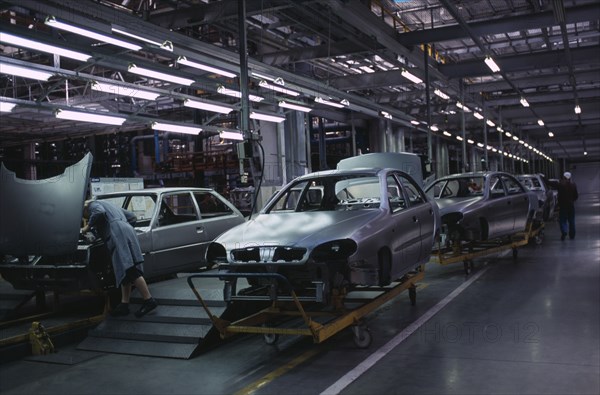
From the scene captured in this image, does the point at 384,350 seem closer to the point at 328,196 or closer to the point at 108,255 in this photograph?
the point at 328,196

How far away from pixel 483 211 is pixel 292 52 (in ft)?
20.9

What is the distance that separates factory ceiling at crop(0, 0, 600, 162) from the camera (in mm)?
9523

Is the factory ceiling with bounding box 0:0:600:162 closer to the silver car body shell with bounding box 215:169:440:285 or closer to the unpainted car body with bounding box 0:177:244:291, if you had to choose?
the unpainted car body with bounding box 0:177:244:291

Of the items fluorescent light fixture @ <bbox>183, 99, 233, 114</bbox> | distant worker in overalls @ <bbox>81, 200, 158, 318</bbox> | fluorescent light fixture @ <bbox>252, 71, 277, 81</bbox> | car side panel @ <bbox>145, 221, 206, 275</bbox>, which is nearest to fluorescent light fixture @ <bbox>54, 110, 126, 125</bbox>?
fluorescent light fixture @ <bbox>183, 99, 233, 114</bbox>

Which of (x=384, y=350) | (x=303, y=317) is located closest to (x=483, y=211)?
(x=384, y=350)

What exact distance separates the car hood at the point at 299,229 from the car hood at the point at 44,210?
Answer: 5.58 ft

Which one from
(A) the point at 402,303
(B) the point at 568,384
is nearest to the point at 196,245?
(A) the point at 402,303

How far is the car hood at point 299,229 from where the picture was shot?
16.4 feet

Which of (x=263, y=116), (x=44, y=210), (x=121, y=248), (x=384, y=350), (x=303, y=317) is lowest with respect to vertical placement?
(x=384, y=350)

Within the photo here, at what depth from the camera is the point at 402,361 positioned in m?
4.84

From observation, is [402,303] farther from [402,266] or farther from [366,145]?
[366,145]

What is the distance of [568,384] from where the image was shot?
4.07m

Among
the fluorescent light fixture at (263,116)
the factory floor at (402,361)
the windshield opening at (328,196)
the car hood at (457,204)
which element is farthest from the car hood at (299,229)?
the fluorescent light fixture at (263,116)

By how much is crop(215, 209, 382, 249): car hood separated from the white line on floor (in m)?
1.15
